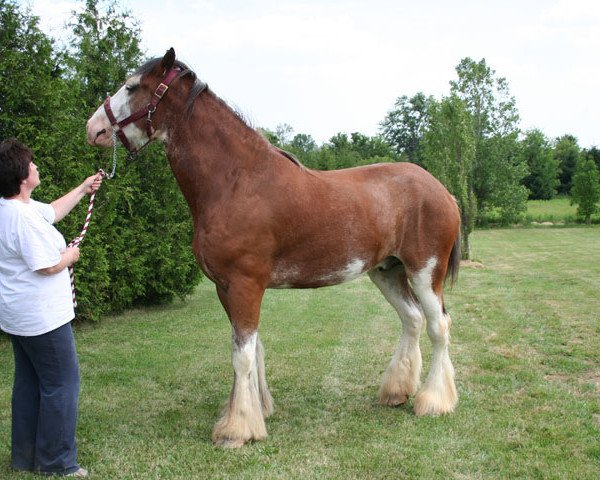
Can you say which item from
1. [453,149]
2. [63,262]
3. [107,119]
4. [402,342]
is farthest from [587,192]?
[63,262]

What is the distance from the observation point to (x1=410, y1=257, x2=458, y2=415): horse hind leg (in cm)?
438

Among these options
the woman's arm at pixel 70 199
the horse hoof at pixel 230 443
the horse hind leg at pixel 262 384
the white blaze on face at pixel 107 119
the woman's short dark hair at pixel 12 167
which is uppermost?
the white blaze on face at pixel 107 119

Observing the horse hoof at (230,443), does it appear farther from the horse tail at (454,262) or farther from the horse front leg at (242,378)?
the horse tail at (454,262)

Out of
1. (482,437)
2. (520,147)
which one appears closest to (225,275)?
(482,437)

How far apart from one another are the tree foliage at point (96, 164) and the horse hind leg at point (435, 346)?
15.3 feet

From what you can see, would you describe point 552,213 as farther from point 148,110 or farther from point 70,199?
point 70,199

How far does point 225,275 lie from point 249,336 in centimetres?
46

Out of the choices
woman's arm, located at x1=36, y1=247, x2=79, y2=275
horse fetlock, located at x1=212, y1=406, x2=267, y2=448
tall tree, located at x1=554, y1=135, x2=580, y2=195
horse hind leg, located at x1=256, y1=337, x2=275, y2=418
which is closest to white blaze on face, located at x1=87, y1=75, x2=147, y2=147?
woman's arm, located at x1=36, y1=247, x2=79, y2=275

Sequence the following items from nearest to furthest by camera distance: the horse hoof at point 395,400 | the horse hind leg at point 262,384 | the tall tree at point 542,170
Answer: the horse hind leg at point 262,384, the horse hoof at point 395,400, the tall tree at point 542,170

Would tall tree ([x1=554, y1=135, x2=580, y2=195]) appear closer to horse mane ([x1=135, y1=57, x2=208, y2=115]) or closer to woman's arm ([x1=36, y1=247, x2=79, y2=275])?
horse mane ([x1=135, y1=57, x2=208, y2=115])

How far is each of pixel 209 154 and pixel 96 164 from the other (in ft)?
16.2

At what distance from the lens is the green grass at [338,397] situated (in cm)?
345

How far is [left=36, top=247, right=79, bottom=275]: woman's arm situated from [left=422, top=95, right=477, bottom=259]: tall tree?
15.6 m

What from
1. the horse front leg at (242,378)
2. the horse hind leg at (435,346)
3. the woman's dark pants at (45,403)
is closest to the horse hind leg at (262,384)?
the horse front leg at (242,378)
